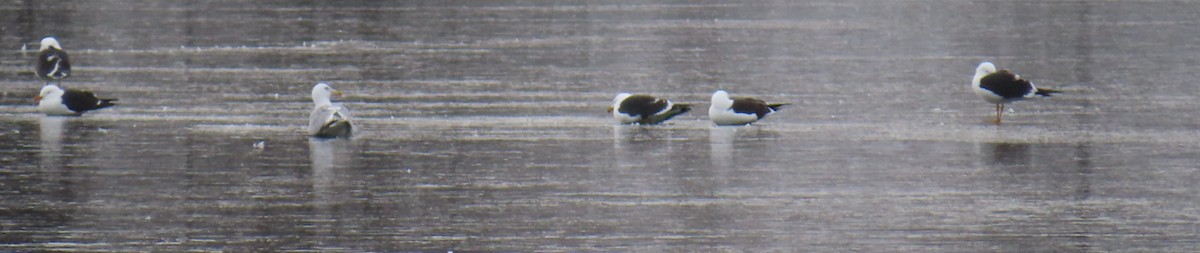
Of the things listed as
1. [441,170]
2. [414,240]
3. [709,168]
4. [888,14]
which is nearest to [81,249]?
[414,240]

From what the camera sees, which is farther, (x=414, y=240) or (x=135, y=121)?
(x=135, y=121)

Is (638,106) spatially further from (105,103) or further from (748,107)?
(105,103)

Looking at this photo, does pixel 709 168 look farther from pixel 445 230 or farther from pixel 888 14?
pixel 888 14

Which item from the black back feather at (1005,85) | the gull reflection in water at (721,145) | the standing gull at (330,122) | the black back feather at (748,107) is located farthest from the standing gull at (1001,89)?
the standing gull at (330,122)

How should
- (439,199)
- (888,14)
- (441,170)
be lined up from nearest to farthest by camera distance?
(439,199), (441,170), (888,14)

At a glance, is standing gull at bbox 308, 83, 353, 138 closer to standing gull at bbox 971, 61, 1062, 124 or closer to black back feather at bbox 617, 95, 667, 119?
black back feather at bbox 617, 95, 667, 119

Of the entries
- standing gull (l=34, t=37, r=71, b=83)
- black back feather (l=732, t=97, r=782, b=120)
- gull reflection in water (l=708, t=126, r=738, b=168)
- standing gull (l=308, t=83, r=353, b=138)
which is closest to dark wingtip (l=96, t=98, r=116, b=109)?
standing gull (l=308, t=83, r=353, b=138)
